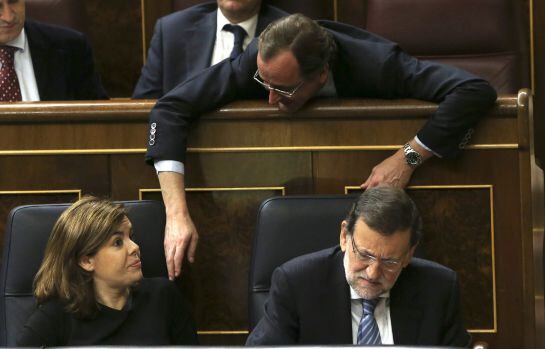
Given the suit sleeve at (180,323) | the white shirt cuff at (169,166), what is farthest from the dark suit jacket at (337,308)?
the white shirt cuff at (169,166)

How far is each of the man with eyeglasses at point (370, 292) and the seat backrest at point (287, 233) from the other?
0.08 meters

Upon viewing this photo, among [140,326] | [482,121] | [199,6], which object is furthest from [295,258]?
[199,6]

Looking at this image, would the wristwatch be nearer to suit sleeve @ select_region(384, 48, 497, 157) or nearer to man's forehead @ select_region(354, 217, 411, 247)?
suit sleeve @ select_region(384, 48, 497, 157)

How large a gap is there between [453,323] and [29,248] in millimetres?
492

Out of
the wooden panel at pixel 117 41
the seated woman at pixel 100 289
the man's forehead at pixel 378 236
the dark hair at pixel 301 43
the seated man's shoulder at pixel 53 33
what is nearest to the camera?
the man's forehead at pixel 378 236

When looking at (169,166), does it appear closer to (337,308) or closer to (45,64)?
(337,308)

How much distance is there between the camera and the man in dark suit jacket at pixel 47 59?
5.49 feet

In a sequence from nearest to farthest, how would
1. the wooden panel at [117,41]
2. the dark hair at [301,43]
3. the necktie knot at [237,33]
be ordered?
the dark hair at [301,43], the necktie knot at [237,33], the wooden panel at [117,41]

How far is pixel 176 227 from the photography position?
4.24ft

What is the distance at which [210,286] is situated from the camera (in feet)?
4.48

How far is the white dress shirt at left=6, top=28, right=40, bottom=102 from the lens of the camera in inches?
65.7

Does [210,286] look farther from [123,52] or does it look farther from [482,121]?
[123,52]

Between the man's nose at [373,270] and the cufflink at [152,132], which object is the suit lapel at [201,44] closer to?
the cufflink at [152,132]

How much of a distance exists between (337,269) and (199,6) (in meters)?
0.65
